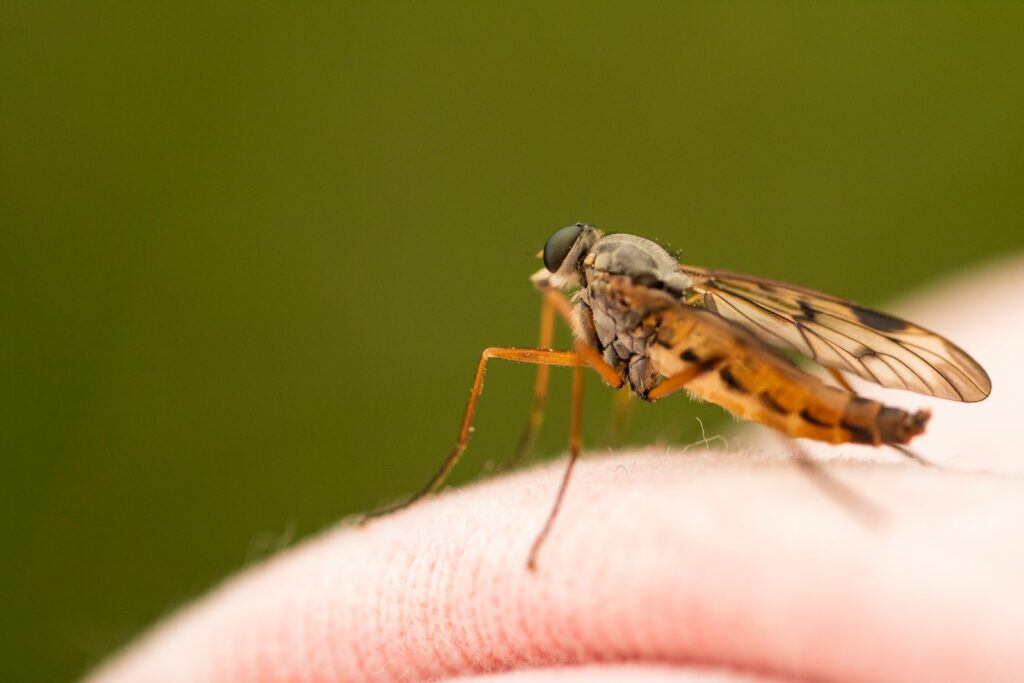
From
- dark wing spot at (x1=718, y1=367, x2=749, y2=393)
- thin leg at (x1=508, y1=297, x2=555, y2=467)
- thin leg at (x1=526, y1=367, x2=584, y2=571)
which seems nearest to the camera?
thin leg at (x1=526, y1=367, x2=584, y2=571)

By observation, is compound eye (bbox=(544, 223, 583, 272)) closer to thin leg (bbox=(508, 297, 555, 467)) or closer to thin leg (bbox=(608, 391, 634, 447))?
thin leg (bbox=(508, 297, 555, 467))

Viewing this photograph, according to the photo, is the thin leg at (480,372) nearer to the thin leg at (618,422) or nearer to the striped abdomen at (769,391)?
the striped abdomen at (769,391)

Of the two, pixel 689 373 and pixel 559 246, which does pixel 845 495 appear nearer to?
pixel 689 373

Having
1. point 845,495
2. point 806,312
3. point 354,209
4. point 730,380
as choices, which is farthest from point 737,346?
point 354,209

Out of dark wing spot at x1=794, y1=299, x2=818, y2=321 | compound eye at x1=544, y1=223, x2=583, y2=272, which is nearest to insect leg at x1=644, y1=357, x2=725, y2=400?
dark wing spot at x1=794, y1=299, x2=818, y2=321

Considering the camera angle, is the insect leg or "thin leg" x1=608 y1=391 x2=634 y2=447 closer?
the insect leg

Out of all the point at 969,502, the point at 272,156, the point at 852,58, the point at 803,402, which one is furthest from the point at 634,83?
the point at 969,502

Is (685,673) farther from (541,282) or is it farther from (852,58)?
(852,58)
